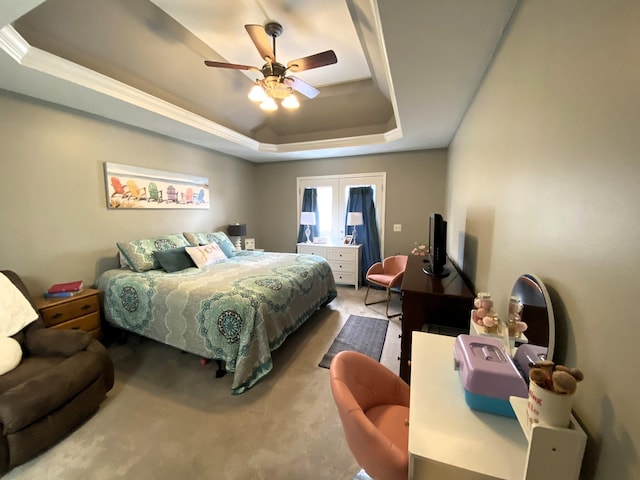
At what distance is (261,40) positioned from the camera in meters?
2.04

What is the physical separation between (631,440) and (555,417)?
0.11 m

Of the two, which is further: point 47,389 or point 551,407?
point 47,389

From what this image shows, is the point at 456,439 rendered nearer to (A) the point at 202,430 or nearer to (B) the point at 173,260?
(A) the point at 202,430

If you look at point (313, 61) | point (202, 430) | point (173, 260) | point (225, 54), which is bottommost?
point (202, 430)

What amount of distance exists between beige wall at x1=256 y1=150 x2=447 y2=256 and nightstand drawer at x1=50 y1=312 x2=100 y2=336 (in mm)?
3265

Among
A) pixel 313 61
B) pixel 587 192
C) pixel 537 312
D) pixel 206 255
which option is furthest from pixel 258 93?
pixel 537 312

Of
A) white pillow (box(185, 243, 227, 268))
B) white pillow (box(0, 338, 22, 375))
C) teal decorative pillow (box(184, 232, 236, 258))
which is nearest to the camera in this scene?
white pillow (box(0, 338, 22, 375))

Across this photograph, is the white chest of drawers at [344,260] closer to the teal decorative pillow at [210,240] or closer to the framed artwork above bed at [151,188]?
the teal decorative pillow at [210,240]

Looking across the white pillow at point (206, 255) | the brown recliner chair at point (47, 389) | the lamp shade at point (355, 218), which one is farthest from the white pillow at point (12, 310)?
the lamp shade at point (355, 218)

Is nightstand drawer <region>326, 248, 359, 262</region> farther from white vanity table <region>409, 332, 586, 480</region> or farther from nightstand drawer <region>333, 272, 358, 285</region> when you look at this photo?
white vanity table <region>409, 332, 586, 480</region>

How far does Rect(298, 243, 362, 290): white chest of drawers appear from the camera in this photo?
4.48 meters

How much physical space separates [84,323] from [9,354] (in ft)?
2.65

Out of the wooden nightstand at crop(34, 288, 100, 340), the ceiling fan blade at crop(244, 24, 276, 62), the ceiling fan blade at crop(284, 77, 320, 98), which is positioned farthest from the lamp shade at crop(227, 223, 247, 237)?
the ceiling fan blade at crop(244, 24, 276, 62)

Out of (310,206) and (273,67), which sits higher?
(273,67)
